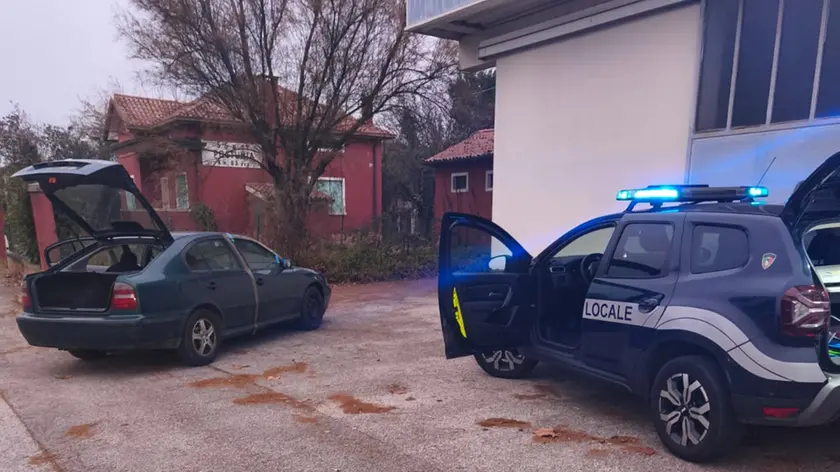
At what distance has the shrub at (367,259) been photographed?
13.2 metres

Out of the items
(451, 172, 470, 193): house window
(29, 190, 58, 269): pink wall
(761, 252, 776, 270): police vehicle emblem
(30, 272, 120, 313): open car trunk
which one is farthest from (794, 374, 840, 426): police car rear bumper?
(451, 172, 470, 193): house window

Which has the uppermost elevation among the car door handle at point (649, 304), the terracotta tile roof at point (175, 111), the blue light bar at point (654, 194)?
the terracotta tile roof at point (175, 111)

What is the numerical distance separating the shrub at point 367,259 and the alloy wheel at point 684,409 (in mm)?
9968

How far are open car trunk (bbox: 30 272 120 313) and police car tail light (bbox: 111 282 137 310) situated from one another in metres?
0.29

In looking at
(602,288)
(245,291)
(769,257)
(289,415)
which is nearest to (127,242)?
(245,291)

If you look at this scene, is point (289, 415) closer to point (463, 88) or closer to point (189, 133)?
point (463, 88)

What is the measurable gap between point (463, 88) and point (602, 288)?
12.2 metres

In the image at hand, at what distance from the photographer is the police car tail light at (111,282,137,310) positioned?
18.2 ft

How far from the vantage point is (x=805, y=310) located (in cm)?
313

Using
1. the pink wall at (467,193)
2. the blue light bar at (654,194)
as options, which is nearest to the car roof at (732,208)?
the blue light bar at (654,194)

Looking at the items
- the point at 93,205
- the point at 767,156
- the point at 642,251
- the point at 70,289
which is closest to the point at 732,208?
the point at 642,251

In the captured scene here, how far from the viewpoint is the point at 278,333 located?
25.9ft

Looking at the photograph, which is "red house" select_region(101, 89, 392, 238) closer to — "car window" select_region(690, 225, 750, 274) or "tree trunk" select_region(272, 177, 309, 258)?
"tree trunk" select_region(272, 177, 309, 258)

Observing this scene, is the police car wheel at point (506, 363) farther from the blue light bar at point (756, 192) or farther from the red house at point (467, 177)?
the red house at point (467, 177)
